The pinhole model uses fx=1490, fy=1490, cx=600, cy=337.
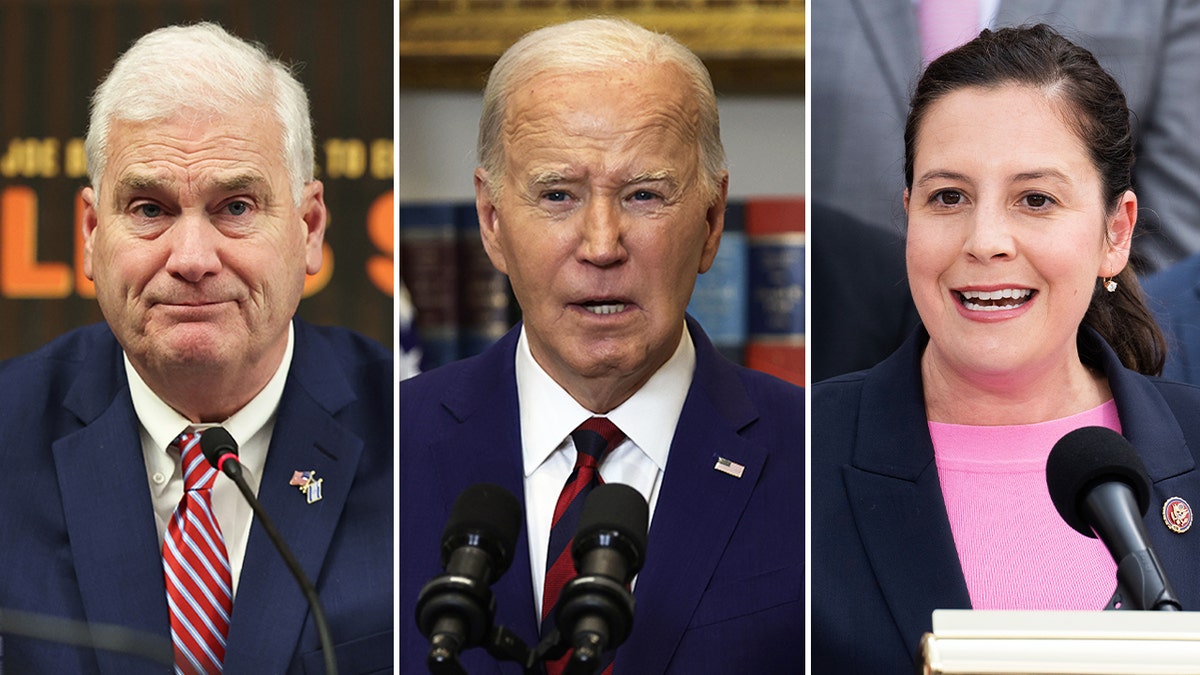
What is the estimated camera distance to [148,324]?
3709 millimetres

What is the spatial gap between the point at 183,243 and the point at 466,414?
81cm

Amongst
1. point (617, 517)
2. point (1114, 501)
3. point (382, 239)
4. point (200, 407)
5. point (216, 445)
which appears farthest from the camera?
point (382, 239)

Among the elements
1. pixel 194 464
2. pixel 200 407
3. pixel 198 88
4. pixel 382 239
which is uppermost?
pixel 198 88

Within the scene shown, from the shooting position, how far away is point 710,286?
3.78m

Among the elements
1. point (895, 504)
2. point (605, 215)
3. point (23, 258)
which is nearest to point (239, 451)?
point (23, 258)

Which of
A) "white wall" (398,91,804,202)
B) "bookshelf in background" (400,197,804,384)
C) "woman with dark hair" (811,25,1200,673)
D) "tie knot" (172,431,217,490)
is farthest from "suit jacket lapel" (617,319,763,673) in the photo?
"tie knot" (172,431,217,490)

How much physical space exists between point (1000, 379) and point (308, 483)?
1723mm

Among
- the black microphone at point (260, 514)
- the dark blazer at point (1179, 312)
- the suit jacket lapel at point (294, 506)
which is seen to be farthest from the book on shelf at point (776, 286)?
the black microphone at point (260, 514)

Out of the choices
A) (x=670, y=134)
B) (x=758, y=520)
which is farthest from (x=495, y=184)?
(x=758, y=520)

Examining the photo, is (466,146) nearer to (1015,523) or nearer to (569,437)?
(569,437)

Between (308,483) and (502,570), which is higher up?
(502,570)

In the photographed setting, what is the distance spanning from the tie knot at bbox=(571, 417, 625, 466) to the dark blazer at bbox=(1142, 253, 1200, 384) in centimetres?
135

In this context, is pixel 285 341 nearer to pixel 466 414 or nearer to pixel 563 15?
pixel 466 414

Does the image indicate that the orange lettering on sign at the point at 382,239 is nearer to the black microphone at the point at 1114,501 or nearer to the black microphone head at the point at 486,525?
the black microphone head at the point at 486,525
